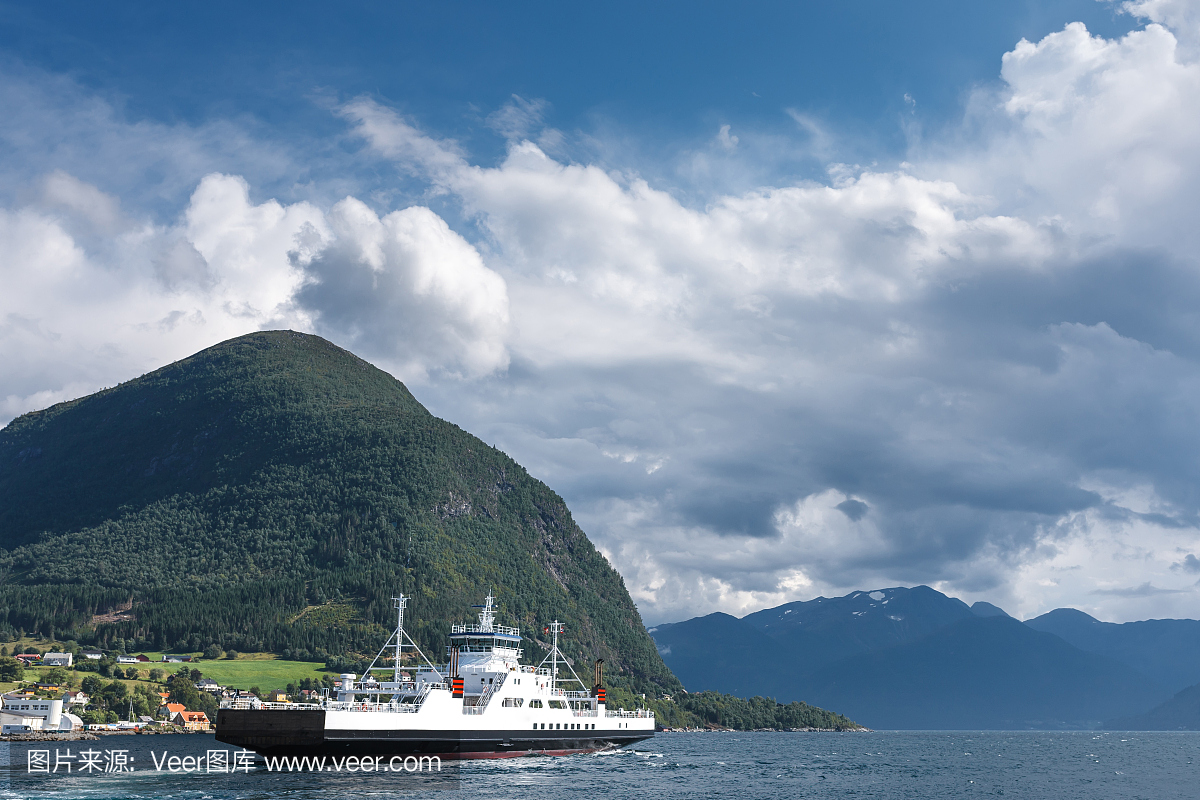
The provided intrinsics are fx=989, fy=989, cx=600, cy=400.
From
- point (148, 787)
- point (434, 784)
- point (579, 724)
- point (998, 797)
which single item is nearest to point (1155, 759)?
point (998, 797)

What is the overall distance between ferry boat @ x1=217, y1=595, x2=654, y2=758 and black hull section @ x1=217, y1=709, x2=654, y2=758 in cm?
9

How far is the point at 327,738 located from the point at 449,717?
1235 cm

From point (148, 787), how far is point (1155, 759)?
583ft

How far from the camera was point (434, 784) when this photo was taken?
3216 inches

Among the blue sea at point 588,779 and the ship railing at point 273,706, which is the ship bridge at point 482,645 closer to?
the blue sea at point 588,779

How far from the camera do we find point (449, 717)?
313ft

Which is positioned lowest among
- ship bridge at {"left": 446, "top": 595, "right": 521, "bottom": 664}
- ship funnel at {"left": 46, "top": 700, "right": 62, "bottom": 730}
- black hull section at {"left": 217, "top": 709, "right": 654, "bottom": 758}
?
ship funnel at {"left": 46, "top": 700, "right": 62, "bottom": 730}

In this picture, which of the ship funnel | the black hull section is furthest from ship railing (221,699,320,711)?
the ship funnel

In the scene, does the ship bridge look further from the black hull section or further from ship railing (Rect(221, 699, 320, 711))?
ship railing (Rect(221, 699, 320, 711))

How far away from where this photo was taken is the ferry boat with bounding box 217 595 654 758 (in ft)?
285

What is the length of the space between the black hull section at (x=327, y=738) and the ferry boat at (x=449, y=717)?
0.09m

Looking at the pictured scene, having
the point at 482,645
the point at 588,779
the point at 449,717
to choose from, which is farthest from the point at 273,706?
the point at 588,779

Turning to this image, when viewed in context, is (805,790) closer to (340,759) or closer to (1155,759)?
(340,759)

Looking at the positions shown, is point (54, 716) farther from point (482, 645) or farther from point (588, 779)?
point (588, 779)
